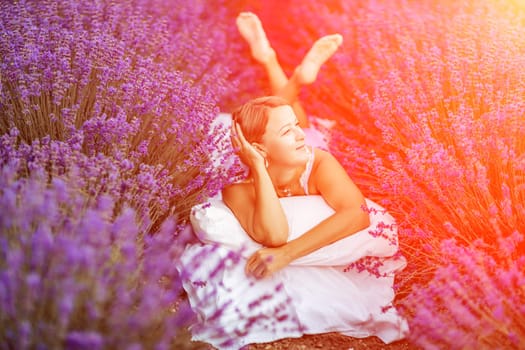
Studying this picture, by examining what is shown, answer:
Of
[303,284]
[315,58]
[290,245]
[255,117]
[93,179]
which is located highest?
[93,179]

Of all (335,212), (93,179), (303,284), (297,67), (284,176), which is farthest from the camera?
(297,67)

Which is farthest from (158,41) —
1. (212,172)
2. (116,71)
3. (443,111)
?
(443,111)

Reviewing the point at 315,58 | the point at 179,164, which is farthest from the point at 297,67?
the point at 179,164

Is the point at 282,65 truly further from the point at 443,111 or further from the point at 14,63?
the point at 14,63

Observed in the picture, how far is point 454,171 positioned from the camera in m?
2.27

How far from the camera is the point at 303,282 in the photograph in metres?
2.44

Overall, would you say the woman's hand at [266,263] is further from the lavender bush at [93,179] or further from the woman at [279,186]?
the lavender bush at [93,179]

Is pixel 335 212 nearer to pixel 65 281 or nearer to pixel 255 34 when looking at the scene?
pixel 65 281

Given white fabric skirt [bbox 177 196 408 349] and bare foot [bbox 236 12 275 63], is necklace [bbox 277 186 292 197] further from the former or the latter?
bare foot [bbox 236 12 275 63]

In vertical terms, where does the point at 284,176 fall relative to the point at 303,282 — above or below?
above

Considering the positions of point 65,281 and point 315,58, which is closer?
point 65,281

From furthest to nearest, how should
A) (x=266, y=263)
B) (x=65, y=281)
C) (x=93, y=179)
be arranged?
1. (x=266, y=263)
2. (x=93, y=179)
3. (x=65, y=281)

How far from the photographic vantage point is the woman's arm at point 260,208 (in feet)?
7.98

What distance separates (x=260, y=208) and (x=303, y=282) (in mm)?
326
